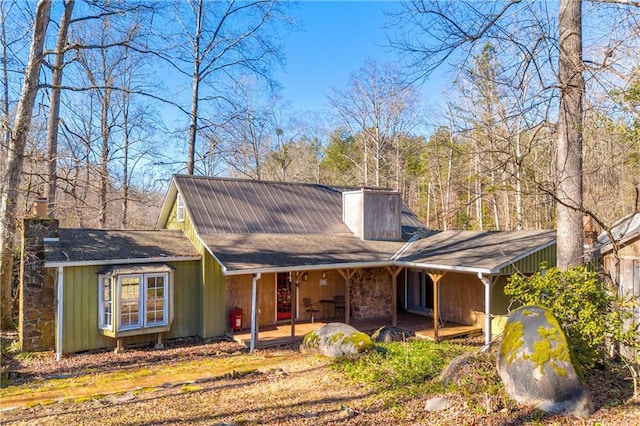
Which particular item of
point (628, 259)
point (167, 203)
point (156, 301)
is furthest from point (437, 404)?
point (167, 203)

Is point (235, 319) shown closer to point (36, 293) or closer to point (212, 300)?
point (212, 300)

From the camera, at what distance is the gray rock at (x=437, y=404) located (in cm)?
626

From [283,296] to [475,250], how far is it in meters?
6.24

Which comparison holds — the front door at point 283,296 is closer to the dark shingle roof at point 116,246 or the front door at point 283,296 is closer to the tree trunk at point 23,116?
the dark shingle roof at point 116,246

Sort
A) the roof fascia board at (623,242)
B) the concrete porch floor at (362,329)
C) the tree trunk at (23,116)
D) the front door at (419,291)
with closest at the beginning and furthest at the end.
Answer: the roof fascia board at (623,242) < the tree trunk at (23,116) < the concrete porch floor at (362,329) < the front door at (419,291)

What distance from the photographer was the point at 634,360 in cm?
643

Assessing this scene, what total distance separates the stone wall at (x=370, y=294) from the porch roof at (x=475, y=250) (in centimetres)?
146

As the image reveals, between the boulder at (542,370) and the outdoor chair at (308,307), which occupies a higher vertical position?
the boulder at (542,370)

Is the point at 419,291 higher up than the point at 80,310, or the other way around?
the point at 80,310

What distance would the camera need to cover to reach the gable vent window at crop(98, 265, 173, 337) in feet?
35.2

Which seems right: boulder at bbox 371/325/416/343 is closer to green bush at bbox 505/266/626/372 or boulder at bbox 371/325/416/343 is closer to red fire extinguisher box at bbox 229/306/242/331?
red fire extinguisher box at bbox 229/306/242/331

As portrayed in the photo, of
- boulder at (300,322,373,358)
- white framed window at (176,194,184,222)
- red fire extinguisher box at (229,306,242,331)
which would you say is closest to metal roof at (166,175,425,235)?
white framed window at (176,194,184,222)

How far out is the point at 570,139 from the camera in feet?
24.8

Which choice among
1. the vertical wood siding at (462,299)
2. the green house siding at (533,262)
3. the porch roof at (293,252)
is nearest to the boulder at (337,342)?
the porch roof at (293,252)
